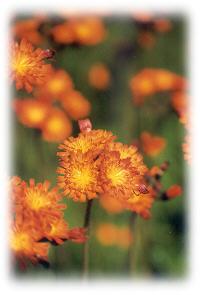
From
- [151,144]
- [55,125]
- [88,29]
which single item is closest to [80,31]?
[88,29]

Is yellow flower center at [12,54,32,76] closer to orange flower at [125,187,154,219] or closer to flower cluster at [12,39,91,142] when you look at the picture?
flower cluster at [12,39,91,142]

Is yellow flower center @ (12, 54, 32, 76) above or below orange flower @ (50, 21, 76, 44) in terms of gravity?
below

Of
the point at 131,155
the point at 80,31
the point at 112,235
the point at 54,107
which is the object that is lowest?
→ the point at 112,235

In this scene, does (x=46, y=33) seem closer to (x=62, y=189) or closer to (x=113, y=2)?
(x=113, y=2)

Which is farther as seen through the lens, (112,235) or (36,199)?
(112,235)

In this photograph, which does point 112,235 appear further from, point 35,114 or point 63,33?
point 63,33

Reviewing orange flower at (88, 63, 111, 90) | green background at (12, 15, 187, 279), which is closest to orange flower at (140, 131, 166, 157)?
green background at (12, 15, 187, 279)

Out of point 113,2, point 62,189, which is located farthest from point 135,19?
point 62,189
